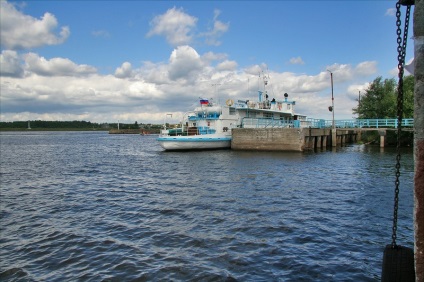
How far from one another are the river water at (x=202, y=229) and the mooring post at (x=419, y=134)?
3.41 meters

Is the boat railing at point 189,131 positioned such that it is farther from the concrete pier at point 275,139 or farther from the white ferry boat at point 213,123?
the concrete pier at point 275,139

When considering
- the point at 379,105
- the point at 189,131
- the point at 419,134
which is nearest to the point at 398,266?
the point at 419,134

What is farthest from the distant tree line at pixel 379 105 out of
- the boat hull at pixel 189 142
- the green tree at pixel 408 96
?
the boat hull at pixel 189 142

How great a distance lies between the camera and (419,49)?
4.20m

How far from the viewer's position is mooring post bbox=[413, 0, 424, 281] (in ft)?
13.7

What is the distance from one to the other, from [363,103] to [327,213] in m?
50.3

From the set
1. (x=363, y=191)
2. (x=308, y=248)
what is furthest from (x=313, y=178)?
(x=308, y=248)

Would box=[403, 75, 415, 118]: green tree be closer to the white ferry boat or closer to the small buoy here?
the white ferry boat

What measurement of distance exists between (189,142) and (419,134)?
36418 mm

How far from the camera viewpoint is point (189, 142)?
4025cm

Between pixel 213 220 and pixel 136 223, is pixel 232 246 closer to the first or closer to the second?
pixel 213 220

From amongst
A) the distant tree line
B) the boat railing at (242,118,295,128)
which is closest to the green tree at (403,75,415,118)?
the distant tree line

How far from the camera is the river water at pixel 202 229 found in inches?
308

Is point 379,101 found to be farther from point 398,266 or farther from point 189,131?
point 398,266
